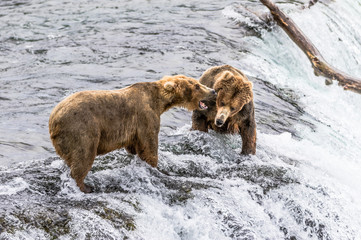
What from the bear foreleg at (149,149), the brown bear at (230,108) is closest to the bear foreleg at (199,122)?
the brown bear at (230,108)

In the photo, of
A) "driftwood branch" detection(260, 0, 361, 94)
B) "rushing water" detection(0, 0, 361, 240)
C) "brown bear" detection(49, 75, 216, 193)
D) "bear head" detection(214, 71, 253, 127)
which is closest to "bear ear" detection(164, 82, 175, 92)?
"brown bear" detection(49, 75, 216, 193)

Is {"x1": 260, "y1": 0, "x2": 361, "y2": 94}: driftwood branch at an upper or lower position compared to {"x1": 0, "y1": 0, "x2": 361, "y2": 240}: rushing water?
upper

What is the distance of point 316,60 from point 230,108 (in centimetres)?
346

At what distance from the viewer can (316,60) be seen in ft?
29.2

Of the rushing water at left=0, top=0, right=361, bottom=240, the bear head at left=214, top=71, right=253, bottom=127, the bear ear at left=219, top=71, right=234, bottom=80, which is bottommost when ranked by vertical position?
the rushing water at left=0, top=0, right=361, bottom=240

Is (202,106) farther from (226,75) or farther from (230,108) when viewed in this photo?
(226,75)

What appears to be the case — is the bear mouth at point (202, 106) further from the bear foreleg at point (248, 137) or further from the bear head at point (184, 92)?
the bear foreleg at point (248, 137)

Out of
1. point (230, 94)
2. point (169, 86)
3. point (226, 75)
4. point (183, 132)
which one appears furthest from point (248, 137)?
point (169, 86)

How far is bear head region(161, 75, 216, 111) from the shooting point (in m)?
5.67

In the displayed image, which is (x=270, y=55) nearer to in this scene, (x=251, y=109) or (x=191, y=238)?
(x=251, y=109)

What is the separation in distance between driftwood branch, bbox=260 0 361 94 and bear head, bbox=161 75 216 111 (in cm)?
309

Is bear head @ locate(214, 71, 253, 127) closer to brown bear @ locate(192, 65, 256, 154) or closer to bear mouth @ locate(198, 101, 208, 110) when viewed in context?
brown bear @ locate(192, 65, 256, 154)

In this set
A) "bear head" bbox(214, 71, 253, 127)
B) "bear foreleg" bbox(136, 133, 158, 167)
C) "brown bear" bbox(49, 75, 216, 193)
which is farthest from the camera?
"bear head" bbox(214, 71, 253, 127)

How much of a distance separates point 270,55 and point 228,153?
227 inches
